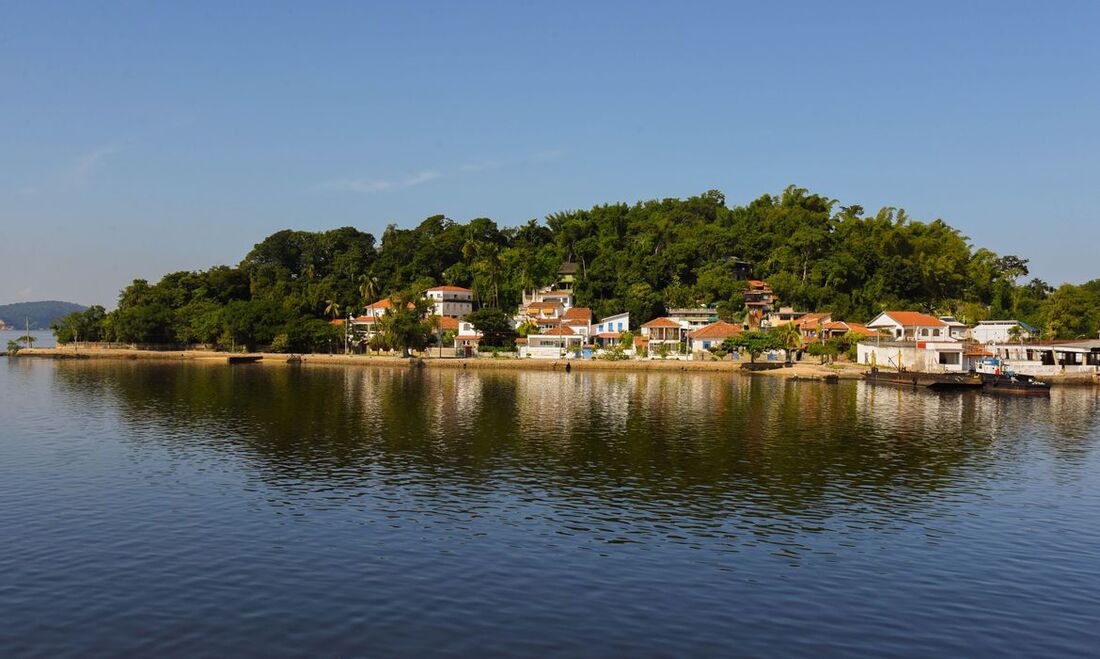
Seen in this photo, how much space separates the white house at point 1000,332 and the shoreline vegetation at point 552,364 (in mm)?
24364

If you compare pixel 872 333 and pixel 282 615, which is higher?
pixel 872 333

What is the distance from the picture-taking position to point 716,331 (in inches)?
4843

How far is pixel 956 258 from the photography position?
14925cm

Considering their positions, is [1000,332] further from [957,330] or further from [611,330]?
[611,330]

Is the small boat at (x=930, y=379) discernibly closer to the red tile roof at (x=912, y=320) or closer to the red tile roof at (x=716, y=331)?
the red tile roof at (x=912, y=320)

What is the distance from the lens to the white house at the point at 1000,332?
401 feet

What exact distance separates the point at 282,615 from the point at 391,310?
357 ft

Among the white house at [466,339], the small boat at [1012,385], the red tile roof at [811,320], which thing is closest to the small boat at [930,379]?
the small boat at [1012,385]

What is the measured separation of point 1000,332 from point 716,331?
151 ft

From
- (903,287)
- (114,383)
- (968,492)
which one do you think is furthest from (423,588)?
(903,287)

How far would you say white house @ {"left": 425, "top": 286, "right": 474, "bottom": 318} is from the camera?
156750 millimetres

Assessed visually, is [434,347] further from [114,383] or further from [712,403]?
[712,403]

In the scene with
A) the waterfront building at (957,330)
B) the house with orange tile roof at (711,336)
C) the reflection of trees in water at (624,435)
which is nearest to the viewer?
the reflection of trees in water at (624,435)

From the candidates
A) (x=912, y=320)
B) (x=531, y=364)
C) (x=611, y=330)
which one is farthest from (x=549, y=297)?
(x=912, y=320)
